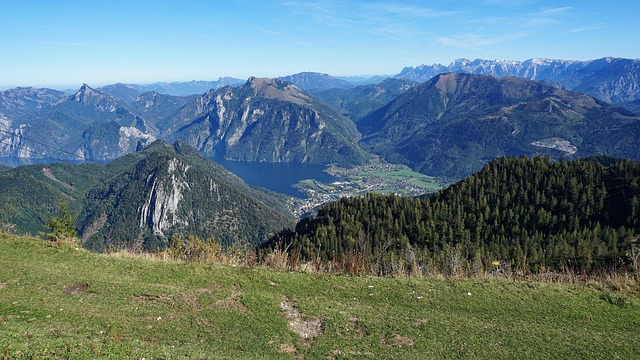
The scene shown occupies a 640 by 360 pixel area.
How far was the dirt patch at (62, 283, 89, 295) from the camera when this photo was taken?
1190 cm

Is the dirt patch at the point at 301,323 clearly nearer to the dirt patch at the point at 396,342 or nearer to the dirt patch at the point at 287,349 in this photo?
the dirt patch at the point at 287,349

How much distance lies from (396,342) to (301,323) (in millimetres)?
2741

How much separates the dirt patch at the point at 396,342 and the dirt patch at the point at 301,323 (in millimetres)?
1774

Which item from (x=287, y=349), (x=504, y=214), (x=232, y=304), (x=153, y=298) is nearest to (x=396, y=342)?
(x=287, y=349)

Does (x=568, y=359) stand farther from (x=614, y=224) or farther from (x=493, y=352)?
(x=614, y=224)

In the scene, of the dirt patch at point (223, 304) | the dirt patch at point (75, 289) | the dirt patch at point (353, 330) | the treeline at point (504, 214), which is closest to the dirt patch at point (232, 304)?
the dirt patch at point (223, 304)

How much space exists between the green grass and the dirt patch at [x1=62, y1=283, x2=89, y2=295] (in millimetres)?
180

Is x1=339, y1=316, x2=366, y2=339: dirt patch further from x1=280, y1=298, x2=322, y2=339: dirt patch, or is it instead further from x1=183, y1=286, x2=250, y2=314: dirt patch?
x1=183, y1=286, x2=250, y2=314: dirt patch

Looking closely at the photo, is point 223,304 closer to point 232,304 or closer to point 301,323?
point 232,304

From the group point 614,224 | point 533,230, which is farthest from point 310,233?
point 614,224

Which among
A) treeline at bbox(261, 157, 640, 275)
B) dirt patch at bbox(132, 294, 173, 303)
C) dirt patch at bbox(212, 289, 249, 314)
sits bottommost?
treeline at bbox(261, 157, 640, 275)

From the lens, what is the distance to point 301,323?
11141 mm

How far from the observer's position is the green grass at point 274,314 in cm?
951

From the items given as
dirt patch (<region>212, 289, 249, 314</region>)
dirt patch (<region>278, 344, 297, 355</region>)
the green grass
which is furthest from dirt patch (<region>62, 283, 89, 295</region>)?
dirt patch (<region>278, 344, 297, 355</region>)
